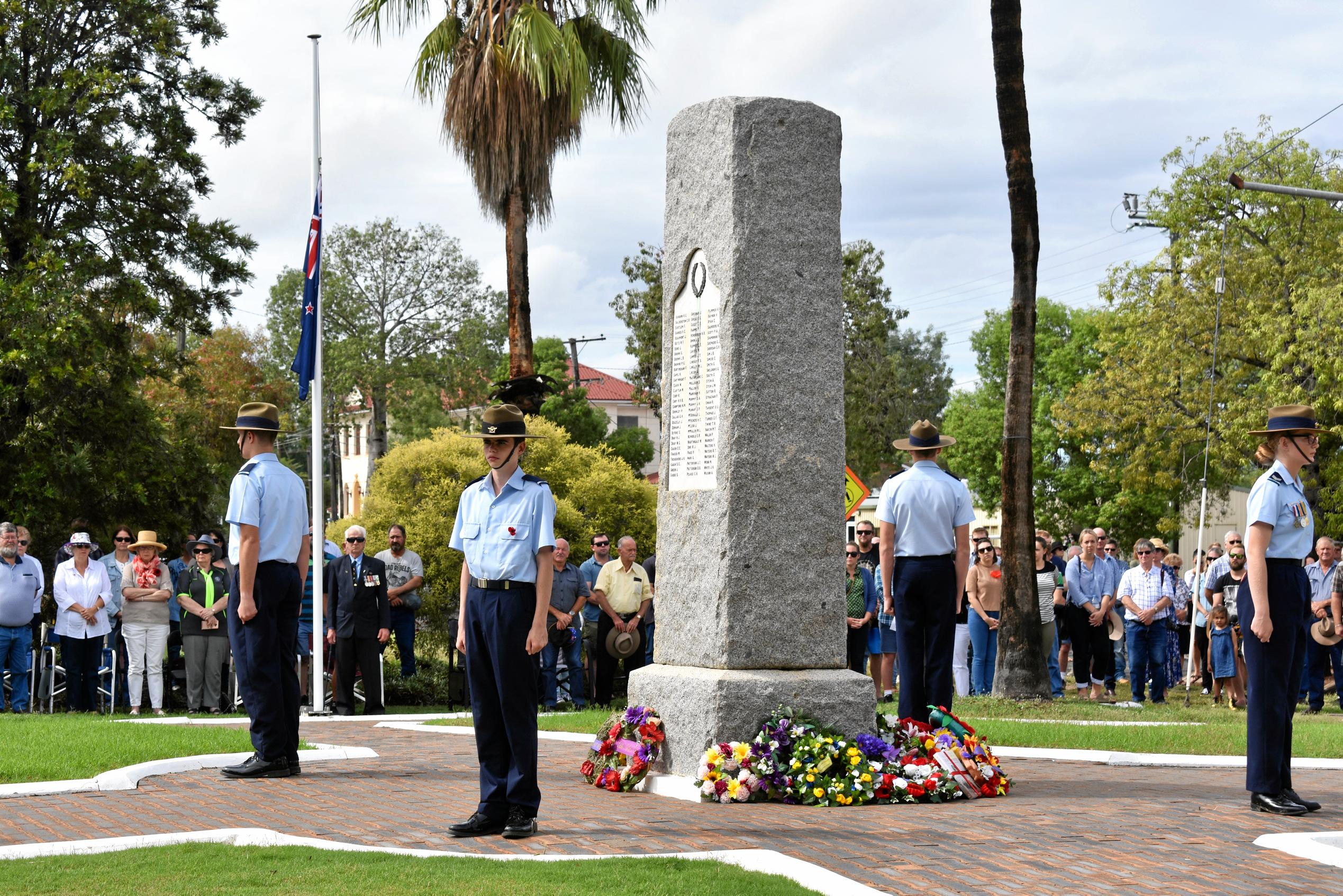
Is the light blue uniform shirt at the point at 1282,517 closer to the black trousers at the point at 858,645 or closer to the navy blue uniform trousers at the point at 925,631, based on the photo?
the navy blue uniform trousers at the point at 925,631

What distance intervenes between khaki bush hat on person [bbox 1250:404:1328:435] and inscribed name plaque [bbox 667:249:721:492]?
3107mm

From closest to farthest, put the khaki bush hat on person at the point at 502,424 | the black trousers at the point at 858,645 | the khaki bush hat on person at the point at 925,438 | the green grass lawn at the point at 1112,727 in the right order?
the khaki bush hat on person at the point at 502,424
the khaki bush hat on person at the point at 925,438
the green grass lawn at the point at 1112,727
the black trousers at the point at 858,645

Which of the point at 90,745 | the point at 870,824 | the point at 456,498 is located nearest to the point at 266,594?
the point at 90,745

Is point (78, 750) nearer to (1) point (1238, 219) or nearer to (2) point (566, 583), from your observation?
(2) point (566, 583)

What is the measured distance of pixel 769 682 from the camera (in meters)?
8.53

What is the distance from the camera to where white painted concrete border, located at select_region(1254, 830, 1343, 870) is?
6.51 meters

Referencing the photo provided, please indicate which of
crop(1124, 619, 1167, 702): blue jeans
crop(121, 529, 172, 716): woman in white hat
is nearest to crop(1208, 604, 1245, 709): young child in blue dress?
crop(1124, 619, 1167, 702): blue jeans

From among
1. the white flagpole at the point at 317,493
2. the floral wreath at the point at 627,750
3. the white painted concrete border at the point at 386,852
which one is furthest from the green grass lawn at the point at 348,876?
the white flagpole at the point at 317,493

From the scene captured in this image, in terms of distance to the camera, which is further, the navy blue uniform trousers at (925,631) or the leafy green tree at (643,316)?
the leafy green tree at (643,316)

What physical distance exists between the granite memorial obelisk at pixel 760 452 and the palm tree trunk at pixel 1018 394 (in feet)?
26.6

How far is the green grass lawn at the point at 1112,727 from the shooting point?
11305 mm

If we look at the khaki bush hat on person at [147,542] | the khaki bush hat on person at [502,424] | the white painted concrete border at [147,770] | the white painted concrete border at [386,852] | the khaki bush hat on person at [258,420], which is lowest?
the white painted concrete border at [147,770]

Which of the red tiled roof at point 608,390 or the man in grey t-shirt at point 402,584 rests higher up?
the red tiled roof at point 608,390

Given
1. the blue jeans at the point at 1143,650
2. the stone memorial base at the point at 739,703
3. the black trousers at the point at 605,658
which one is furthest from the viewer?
the blue jeans at the point at 1143,650
